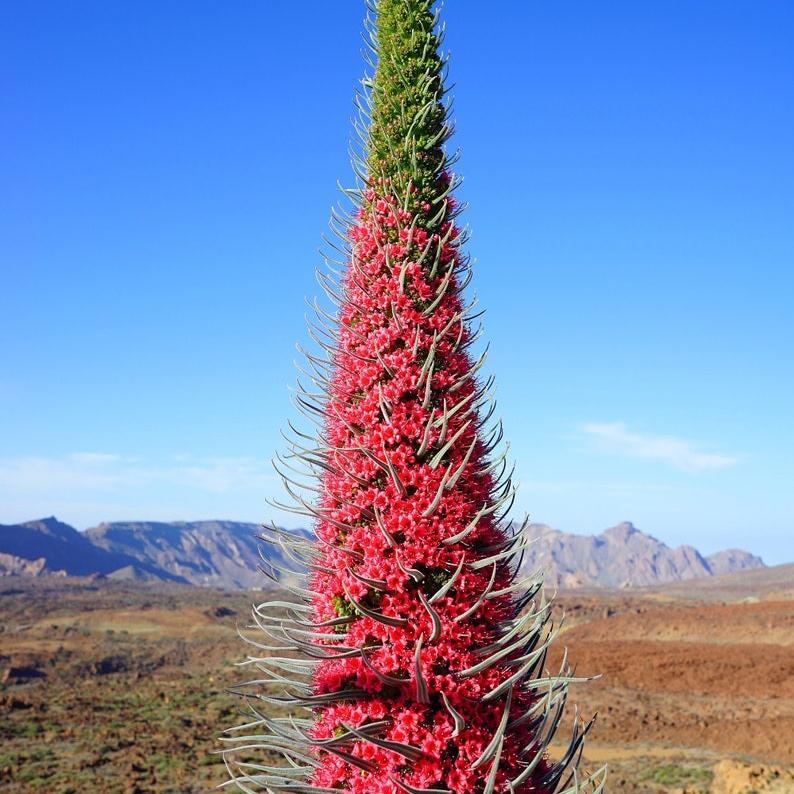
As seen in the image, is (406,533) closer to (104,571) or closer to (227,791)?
(227,791)

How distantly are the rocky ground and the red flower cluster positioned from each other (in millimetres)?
3906

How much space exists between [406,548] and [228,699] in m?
31.0

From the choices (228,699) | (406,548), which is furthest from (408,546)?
(228,699)

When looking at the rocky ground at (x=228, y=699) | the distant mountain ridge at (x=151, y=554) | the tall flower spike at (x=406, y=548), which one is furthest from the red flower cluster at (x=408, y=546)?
the distant mountain ridge at (x=151, y=554)

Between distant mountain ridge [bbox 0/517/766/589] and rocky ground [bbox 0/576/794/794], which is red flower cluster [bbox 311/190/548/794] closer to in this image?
rocky ground [bbox 0/576/794/794]

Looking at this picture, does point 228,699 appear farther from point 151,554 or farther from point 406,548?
point 151,554

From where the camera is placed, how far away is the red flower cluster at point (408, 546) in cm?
246

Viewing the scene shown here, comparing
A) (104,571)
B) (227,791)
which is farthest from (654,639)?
(104,571)

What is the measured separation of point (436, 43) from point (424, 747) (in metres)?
3.00

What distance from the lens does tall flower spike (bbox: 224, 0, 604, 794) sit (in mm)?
2482

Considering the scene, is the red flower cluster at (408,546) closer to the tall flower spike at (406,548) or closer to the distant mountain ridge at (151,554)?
the tall flower spike at (406,548)

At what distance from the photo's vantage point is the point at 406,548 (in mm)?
2629

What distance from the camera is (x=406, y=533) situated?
2654 millimetres

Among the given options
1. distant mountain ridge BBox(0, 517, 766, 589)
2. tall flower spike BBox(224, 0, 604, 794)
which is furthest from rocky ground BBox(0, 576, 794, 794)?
distant mountain ridge BBox(0, 517, 766, 589)
